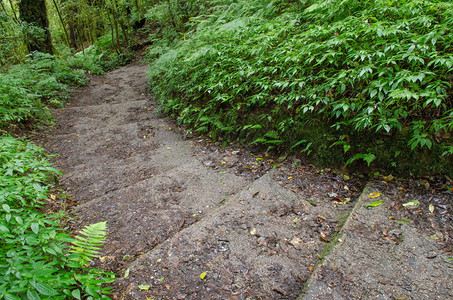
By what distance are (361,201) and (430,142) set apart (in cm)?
100

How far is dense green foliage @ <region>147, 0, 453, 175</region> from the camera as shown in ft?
9.10

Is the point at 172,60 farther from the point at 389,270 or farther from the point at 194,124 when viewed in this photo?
the point at 389,270

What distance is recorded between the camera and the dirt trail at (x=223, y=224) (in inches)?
77.8

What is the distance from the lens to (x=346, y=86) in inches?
128

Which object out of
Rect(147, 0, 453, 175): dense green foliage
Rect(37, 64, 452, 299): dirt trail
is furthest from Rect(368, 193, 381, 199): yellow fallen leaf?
Rect(147, 0, 453, 175): dense green foliage

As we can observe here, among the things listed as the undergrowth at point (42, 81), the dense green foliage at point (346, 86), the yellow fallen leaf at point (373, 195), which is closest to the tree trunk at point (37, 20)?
the undergrowth at point (42, 81)

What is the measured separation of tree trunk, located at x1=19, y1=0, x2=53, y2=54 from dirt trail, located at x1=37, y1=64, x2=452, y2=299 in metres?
6.51

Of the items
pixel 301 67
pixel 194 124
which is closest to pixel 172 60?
pixel 194 124

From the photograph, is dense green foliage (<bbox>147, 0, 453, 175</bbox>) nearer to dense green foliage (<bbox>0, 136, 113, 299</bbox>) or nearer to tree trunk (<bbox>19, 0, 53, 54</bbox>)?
dense green foliage (<bbox>0, 136, 113, 299</bbox>)

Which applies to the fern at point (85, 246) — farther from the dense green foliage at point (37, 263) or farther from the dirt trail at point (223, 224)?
the dirt trail at point (223, 224)

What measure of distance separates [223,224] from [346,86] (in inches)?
96.3

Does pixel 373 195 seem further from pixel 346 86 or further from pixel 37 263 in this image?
pixel 37 263

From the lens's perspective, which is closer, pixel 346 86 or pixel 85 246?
pixel 85 246

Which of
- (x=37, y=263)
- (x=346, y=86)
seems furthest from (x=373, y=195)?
(x=37, y=263)
